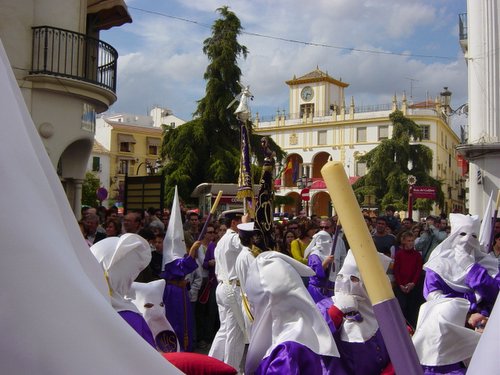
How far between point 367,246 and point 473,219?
590 centimetres

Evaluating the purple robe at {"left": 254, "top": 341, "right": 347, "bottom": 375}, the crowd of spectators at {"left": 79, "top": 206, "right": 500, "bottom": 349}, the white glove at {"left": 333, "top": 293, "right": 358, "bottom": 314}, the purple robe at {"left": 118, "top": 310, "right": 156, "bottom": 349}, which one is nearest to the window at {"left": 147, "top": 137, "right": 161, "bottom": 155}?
the crowd of spectators at {"left": 79, "top": 206, "right": 500, "bottom": 349}

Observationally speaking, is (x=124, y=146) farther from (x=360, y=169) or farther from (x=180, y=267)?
(x=180, y=267)

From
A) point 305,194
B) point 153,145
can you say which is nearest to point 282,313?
point 305,194

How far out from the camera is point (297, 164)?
241 ft

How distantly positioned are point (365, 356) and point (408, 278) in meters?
5.82

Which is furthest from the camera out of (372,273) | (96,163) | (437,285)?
(96,163)

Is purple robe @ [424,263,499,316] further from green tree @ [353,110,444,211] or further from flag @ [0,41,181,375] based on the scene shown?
green tree @ [353,110,444,211]

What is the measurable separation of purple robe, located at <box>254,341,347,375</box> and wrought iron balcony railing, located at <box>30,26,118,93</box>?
468 inches

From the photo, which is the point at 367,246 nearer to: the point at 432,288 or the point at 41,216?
the point at 41,216

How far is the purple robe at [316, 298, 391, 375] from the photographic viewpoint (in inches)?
174

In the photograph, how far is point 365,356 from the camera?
445 cm

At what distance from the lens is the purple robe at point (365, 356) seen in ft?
14.5

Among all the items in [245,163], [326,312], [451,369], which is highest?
[245,163]

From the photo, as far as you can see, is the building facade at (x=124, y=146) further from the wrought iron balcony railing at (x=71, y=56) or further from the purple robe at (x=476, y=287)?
the purple robe at (x=476, y=287)
